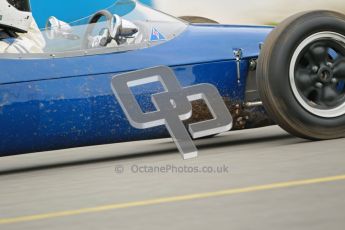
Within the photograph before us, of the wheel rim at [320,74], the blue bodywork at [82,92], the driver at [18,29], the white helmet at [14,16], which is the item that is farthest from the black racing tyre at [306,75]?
the white helmet at [14,16]

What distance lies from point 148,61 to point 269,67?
0.89 metres

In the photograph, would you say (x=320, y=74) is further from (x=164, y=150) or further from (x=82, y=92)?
(x=82, y=92)

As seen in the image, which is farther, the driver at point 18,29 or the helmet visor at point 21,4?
the helmet visor at point 21,4

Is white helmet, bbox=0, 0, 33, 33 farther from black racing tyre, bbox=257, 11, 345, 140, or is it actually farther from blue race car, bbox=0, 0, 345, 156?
black racing tyre, bbox=257, 11, 345, 140

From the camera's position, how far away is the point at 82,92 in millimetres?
6328

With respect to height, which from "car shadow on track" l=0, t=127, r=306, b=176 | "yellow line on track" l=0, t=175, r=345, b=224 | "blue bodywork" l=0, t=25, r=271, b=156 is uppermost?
"yellow line on track" l=0, t=175, r=345, b=224

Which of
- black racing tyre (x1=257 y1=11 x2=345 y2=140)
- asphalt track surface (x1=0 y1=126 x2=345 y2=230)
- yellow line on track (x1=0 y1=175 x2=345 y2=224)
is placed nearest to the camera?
asphalt track surface (x1=0 y1=126 x2=345 y2=230)

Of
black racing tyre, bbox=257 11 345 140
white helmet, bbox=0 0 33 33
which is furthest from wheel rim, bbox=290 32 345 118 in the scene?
white helmet, bbox=0 0 33 33

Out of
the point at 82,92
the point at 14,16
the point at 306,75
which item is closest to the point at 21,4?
the point at 14,16

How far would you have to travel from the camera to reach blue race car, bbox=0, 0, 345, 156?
628 cm

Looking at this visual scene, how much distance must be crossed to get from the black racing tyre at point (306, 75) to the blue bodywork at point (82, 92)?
0.41 meters

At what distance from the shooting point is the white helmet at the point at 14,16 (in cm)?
682

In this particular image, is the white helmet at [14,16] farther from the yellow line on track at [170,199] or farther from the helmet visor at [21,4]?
the yellow line on track at [170,199]

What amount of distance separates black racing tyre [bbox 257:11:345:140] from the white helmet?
188 cm
